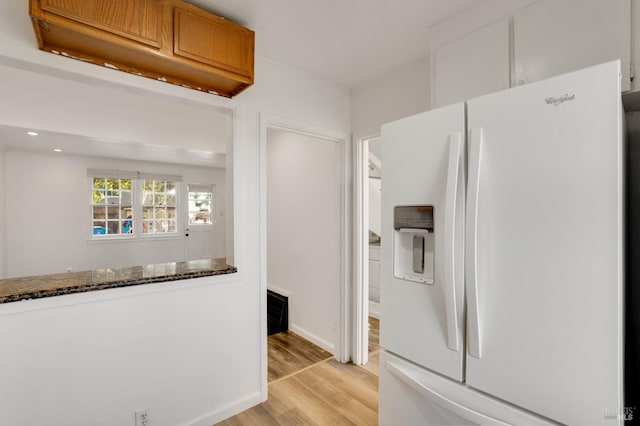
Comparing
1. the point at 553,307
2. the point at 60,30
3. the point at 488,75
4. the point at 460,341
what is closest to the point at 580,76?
the point at 553,307

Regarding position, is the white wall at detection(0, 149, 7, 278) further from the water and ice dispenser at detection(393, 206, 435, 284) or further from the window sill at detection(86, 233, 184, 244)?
the water and ice dispenser at detection(393, 206, 435, 284)

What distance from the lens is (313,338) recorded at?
10.6ft

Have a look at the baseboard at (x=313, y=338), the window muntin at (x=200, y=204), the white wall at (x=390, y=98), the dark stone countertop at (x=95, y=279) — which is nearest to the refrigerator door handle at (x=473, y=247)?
the white wall at (x=390, y=98)

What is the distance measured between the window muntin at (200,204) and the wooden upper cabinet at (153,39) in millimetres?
5018

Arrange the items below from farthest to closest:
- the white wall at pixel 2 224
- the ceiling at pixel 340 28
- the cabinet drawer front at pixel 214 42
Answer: the white wall at pixel 2 224 → the ceiling at pixel 340 28 → the cabinet drawer front at pixel 214 42

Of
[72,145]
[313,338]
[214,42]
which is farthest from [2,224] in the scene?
[214,42]

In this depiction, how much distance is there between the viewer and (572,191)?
88cm

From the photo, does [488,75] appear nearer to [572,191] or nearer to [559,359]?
[572,191]

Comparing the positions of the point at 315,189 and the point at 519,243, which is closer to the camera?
the point at 519,243

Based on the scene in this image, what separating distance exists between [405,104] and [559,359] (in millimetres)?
1980

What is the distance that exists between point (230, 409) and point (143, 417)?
55cm

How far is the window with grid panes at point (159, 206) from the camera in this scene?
19.3 feet

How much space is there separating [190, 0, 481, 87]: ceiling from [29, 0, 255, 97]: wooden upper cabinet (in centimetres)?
15

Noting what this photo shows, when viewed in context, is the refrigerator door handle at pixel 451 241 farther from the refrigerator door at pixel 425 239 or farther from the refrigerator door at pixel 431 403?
the refrigerator door at pixel 431 403
